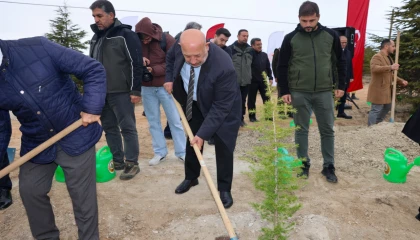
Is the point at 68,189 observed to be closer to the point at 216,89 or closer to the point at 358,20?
the point at 216,89

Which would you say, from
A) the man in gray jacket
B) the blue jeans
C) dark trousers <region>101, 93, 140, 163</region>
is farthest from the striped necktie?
the man in gray jacket

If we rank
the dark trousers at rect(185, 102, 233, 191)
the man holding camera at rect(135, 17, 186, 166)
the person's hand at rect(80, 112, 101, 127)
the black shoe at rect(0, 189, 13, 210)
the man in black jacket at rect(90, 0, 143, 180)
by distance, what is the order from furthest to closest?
1. the man holding camera at rect(135, 17, 186, 166)
2. the man in black jacket at rect(90, 0, 143, 180)
3. the black shoe at rect(0, 189, 13, 210)
4. the dark trousers at rect(185, 102, 233, 191)
5. the person's hand at rect(80, 112, 101, 127)

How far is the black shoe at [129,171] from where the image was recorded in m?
4.07

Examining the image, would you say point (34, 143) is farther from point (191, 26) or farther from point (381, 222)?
point (381, 222)

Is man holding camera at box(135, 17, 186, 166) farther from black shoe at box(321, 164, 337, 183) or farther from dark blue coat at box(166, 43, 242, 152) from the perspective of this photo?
black shoe at box(321, 164, 337, 183)

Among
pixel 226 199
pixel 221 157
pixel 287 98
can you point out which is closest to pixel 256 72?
pixel 287 98

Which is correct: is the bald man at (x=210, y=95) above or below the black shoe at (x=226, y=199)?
above

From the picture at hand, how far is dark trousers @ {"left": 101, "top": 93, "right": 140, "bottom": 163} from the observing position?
384 cm

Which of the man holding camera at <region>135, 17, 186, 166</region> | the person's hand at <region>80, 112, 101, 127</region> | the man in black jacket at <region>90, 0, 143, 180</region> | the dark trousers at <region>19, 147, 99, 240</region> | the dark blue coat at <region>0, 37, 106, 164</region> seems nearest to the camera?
the dark blue coat at <region>0, 37, 106, 164</region>

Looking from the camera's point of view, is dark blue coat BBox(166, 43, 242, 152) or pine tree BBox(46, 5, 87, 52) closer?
dark blue coat BBox(166, 43, 242, 152)

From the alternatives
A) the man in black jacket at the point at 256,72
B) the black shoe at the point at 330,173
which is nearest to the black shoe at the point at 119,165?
the black shoe at the point at 330,173

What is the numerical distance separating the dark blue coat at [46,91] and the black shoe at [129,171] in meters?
1.84

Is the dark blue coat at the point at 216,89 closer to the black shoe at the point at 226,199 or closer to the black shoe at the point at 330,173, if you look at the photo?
the black shoe at the point at 226,199

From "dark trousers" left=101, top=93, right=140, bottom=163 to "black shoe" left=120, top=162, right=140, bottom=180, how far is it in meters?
0.06
